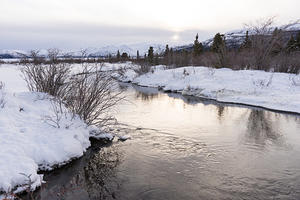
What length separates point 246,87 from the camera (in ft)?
61.4

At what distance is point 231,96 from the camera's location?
57.6 ft

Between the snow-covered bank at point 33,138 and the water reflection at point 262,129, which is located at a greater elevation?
the snow-covered bank at point 33,138

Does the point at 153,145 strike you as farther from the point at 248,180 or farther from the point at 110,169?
the point at 248,180

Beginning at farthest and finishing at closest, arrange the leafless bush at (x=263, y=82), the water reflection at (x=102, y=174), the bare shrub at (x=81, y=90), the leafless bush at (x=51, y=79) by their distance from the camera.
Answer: the leafless bush at (x=263, y=82) → the leafless bush at (x=51, y=79) → the bare shrub at (x=81, y=90) → the water reflection at (x=102, y=174)

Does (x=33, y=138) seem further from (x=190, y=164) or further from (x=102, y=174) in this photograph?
(x=190, y=164)

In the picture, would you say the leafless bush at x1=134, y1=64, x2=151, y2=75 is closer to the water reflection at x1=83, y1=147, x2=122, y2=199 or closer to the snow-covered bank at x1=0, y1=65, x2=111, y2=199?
the snow-covered bank at x1=0, y1=65, x2=111, y2=199

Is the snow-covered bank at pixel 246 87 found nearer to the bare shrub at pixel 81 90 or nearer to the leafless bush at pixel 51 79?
the bare shrub at pixel 81 90

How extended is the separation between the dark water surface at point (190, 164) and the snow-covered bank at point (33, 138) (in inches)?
15.8

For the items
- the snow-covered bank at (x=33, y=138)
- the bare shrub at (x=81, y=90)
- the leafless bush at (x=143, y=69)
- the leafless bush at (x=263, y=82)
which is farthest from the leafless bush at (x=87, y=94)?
the leafless bush at (x=143, y=69)

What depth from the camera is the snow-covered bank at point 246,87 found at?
49.8 feet

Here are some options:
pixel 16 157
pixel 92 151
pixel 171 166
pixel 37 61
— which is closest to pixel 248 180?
pixel 171 166

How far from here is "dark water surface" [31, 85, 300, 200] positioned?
18.0 ft

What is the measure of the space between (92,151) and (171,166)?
8.67 ft

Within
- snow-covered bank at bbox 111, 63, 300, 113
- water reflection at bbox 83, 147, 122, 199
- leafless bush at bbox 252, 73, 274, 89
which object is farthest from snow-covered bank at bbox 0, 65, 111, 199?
leafless bush at bbox 252, 73, 274, 89
